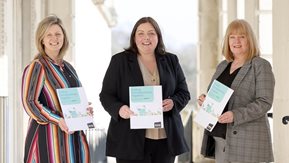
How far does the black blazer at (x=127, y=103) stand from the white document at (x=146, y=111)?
0.06 metres

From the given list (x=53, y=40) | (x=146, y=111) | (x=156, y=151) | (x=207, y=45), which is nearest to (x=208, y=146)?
(x=156, y=151)

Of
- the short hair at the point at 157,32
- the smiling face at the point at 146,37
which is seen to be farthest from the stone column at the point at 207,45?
the smiling face at the point at 146,37

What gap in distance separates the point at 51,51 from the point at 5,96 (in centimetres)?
151

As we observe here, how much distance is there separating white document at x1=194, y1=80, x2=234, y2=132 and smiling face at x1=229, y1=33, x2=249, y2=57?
22cm

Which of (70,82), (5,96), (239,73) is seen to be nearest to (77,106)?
(70,82)

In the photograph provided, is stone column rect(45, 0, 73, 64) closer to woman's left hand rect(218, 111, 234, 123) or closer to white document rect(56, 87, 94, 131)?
white document rect(56, 87, 94, 131)

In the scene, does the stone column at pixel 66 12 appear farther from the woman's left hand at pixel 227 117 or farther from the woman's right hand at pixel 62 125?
the woman's left hand at pixel 227 117

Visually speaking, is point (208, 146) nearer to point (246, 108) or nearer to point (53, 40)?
point (246, 108)

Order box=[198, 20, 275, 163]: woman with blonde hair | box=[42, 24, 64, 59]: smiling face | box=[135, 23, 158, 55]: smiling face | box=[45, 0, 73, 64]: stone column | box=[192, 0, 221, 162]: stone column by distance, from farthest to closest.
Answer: box=[192, 0, 221, 162]: stone column, box=[45, 0, 73, 64]: stone column, box=[135, 23, 158, 55]: smiling face, box=[42, 24, 64, 59]: smiling face, box=[198, 20, 275, 163]: woman with blonde hair

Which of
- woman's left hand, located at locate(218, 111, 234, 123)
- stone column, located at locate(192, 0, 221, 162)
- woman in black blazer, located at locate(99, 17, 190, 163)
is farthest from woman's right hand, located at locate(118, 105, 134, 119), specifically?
stone column, located at locate(192, 0, 221, 162)

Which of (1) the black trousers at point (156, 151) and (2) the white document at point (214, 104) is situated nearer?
(2) the white document at point (214, 104)

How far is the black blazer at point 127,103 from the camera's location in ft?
9.41

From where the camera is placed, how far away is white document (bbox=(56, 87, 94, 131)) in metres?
2.74

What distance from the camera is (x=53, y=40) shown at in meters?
2.81
